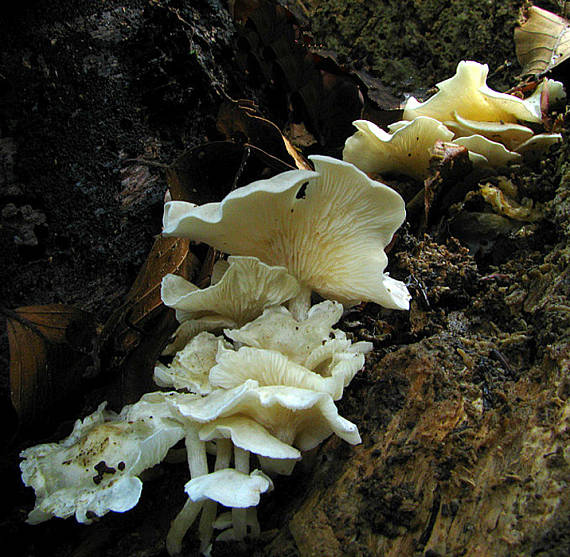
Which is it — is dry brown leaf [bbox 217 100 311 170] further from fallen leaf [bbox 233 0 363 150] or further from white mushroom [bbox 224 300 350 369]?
white mushroom [bbox 224 300 350 369]

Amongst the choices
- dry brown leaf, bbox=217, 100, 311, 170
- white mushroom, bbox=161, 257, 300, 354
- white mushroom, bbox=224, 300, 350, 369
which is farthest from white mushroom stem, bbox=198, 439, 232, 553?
dry brown leaf, bbox=217, 100, 311, 170

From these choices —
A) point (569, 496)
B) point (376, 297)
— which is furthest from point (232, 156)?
point (569, 496)

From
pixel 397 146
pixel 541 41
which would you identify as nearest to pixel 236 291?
pixel 397 146

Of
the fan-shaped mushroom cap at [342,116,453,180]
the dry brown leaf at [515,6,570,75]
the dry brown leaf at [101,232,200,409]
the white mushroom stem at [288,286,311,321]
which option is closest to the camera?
the white mushroom stem at [288,286,311,321]

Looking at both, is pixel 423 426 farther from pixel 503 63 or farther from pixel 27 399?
pixel 503 63

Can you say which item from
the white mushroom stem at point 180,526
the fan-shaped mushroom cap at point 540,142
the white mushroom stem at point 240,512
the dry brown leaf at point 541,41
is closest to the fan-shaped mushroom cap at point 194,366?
Result: the white mushroom stem at point 240,512

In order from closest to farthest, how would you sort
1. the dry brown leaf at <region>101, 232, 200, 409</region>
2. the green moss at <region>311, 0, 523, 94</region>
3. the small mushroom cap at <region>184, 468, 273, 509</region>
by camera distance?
1. the small mushroom cap at <region>184, 468, 273, 509</region>
2. the dry brown leaf at <region>101, 232, 200, 409</region>
3. the green moss at <region>311, 0, 523, 94</region>
